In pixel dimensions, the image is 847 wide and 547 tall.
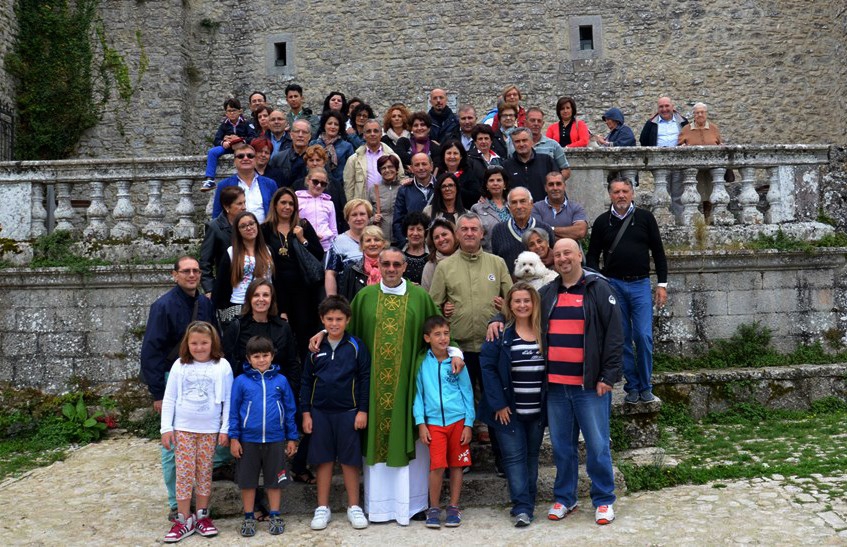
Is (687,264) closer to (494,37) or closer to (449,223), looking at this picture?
(449,223)

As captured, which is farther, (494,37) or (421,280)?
(494,37)

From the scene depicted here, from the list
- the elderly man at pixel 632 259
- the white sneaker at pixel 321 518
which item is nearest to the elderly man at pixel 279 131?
the elderly man at pixel 632 259

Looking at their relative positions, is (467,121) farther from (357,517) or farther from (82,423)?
(82,423)

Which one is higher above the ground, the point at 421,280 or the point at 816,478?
the point at 421,280

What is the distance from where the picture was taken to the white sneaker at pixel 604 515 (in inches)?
193

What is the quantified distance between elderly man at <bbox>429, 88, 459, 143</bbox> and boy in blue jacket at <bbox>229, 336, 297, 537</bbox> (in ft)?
11.5

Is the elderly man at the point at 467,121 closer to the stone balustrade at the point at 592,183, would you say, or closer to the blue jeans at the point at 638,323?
the stone balustrade at the point at 592,183

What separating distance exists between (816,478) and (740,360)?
2241 millimetres

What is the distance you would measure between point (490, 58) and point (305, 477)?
10552 millimetres

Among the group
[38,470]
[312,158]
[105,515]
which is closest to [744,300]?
[312,158]

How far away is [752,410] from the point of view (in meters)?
7.16

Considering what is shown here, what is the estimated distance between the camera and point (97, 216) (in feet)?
26.0

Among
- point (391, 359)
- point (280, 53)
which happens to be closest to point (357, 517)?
point (391, 359)

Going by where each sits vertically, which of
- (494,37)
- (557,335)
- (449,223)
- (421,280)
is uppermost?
(494,37)
